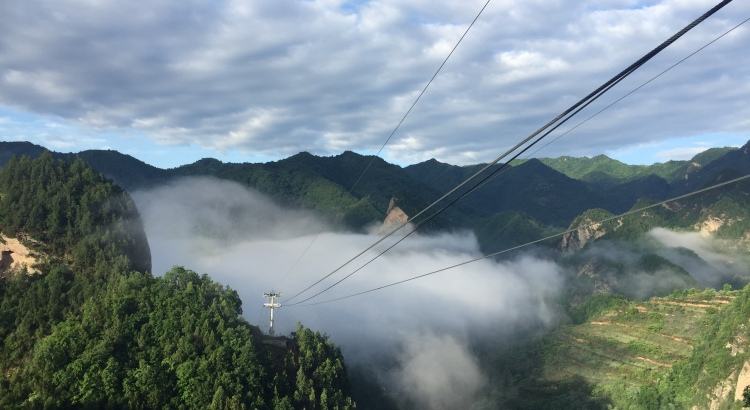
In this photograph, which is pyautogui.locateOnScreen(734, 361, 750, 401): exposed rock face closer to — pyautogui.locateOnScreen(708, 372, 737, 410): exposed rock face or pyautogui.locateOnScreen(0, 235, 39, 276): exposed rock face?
pyautogui.locateOnScreen(708, 372, 737, 410): exposed rock face

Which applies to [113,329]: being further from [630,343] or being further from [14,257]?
[630,343]

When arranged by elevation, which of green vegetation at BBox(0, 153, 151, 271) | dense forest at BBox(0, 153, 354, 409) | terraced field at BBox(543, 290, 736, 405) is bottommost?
terraced field at BBox(543, 290, 736, 405)

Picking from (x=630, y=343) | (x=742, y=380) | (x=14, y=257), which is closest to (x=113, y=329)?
(x=14, y=257)

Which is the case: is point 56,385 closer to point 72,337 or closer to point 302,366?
point 72,337

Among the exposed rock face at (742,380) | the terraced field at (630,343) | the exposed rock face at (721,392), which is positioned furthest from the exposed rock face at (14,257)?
the terraced field at (630,343)

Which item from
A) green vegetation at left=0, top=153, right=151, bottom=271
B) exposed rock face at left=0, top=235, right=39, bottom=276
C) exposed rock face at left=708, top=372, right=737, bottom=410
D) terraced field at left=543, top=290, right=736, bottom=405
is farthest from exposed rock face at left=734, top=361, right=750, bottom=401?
exposed rock face at left=0, top=235, right=39, bottom=276

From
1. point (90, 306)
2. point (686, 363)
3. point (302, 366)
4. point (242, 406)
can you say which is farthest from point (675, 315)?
point (90, 306)
